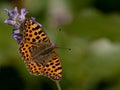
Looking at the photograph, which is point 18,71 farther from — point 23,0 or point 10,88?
point 23,0

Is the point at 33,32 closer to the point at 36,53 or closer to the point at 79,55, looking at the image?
the point at 36,53

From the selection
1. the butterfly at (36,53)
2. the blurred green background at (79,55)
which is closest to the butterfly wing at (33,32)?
the butterfly at (36,53)

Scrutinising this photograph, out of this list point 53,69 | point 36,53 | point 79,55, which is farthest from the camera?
point 79,55

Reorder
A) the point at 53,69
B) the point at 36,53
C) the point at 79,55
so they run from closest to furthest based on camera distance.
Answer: the point at 53,69 → the point at 36,53 → the point at 79,55

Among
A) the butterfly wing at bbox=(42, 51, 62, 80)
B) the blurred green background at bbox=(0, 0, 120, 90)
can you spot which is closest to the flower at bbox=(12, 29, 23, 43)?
the butterfly wing at bbox=(42, 51, 62, 80)

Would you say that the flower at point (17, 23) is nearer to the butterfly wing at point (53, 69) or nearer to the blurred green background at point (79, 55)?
the butterfly wing at point (53, 69)

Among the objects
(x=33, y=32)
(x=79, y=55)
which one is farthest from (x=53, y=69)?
(x=79, y=55)
